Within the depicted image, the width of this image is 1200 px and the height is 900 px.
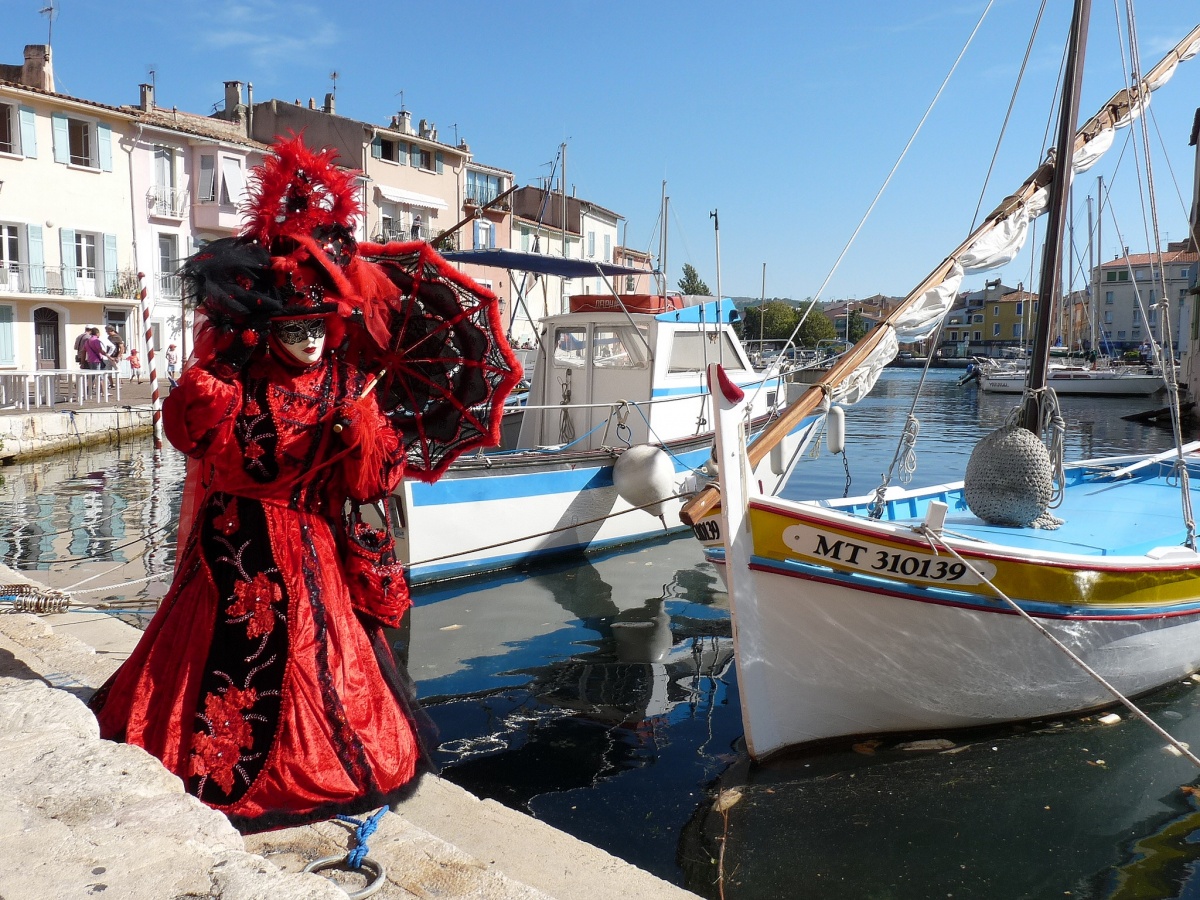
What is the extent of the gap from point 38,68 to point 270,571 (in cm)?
2963

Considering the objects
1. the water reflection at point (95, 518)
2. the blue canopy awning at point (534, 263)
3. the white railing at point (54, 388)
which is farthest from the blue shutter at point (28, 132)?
the blue canopy awning at point (534, 263)

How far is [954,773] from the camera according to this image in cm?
484

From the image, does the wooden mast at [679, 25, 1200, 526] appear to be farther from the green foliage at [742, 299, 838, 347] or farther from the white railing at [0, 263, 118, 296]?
the green foliage at [742, 299, 838, 347]

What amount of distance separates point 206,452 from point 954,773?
12.6 ft

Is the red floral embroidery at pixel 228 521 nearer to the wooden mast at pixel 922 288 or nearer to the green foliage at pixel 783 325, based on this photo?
the wooden mast at pixel 922 288

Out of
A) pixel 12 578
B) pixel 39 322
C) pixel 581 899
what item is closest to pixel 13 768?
pixel 581 899

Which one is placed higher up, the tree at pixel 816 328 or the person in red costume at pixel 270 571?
the tree at pixel 816 328

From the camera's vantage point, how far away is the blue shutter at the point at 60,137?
25.2m

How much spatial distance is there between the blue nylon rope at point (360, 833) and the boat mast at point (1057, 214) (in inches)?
195

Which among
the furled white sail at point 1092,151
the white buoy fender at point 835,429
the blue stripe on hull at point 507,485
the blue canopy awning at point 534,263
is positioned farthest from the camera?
the blue canopy awning at point 534,263

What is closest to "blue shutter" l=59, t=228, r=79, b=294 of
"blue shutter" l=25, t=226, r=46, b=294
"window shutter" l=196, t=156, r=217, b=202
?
"blue shutter" l=25, t=226, r=46, b=294

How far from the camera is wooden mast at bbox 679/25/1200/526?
15.6 feet

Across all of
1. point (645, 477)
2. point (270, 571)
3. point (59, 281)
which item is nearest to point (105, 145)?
point (59, 281)

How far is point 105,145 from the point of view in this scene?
2653 centimetres
